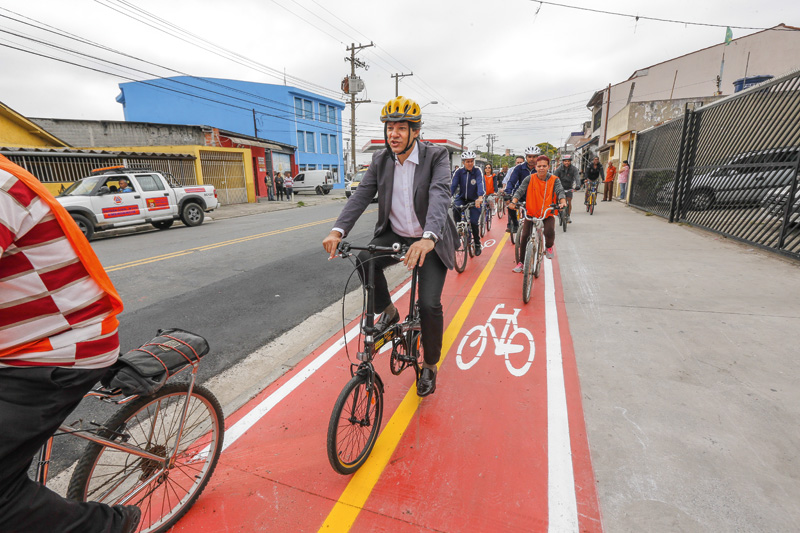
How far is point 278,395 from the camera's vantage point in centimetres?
331

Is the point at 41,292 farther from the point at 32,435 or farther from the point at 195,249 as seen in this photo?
the point at 195,249

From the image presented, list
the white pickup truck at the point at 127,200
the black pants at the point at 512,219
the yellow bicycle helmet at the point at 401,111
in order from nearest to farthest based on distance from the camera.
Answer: the yellow bicycle helmet at the point at 401,111
the black pants at the point at 512,219
the white pickup truck at the point at 127,200

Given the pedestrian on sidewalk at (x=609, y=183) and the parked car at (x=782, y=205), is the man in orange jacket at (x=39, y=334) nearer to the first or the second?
the parked car at (x=782, y=205)

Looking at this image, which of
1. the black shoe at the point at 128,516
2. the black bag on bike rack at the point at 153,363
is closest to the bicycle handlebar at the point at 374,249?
the black bag on bike rack at the point at 153,363

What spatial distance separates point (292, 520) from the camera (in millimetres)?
2137

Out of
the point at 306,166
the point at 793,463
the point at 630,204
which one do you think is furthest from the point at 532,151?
the point at 306,166

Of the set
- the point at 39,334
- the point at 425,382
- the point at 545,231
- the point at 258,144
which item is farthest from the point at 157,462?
the point at 258,144

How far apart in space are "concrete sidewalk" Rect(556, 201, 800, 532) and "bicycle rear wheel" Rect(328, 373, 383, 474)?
1.39 meters

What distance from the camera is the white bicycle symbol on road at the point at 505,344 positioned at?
12.3ft

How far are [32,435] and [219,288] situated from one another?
5143 mm

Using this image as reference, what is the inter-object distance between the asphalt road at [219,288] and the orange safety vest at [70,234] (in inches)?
71.0

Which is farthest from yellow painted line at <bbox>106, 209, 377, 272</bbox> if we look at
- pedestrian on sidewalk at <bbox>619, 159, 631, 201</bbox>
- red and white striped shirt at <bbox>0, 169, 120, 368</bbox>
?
pedestrian on sidewalk at <bbox>619, 159, 631, 201</bbox>

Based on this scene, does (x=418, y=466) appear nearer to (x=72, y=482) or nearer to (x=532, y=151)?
(x=72, y=482)

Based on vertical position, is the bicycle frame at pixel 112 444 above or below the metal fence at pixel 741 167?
below
